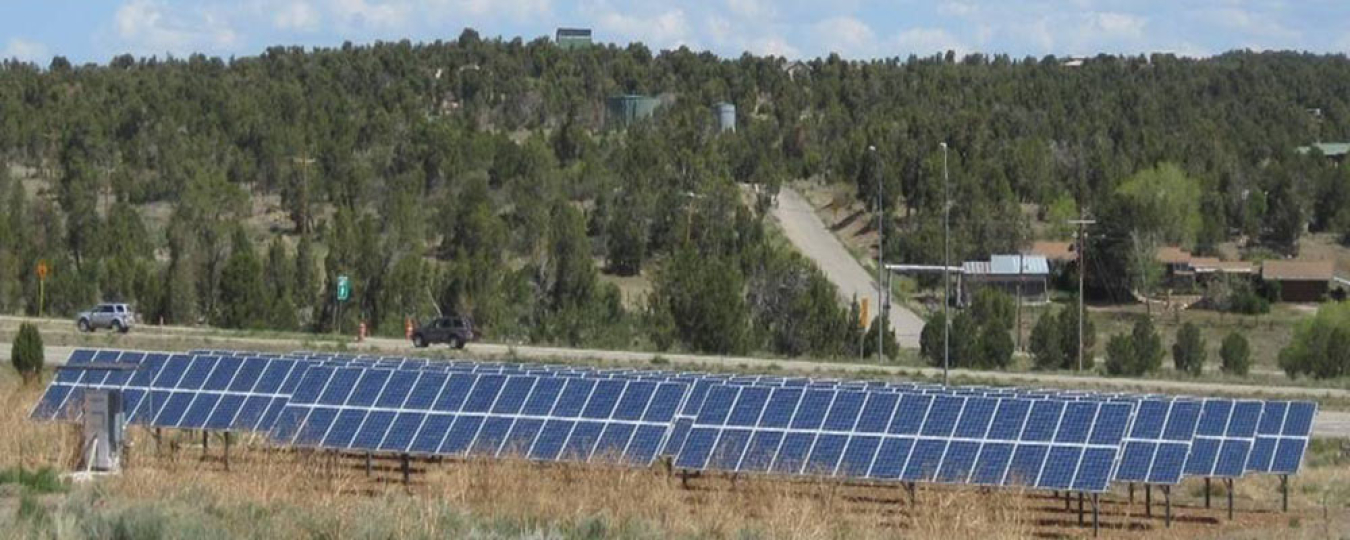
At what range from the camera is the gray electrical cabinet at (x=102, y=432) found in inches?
1063

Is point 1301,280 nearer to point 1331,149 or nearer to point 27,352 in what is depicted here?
point 1331,149

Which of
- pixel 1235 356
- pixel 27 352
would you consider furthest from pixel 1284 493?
pixel 1235 356

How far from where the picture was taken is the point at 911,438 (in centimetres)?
2755

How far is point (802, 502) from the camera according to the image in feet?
80.5

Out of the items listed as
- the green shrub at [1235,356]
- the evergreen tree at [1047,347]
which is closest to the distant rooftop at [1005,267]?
the evergreen tree at [1047,347]

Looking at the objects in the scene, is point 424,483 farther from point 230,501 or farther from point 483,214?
point 483,214

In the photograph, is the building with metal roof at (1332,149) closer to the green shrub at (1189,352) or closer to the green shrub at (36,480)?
the green shrub at (1189,352)

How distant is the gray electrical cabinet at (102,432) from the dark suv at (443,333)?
29478 millimetres

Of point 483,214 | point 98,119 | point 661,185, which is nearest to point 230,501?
point 483,214

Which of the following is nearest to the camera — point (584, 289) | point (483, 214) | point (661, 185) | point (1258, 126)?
point (584, 289)

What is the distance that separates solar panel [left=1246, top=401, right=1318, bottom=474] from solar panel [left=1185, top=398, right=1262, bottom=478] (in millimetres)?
110

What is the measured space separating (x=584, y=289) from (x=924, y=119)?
46.7m

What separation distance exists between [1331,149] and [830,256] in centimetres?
4727

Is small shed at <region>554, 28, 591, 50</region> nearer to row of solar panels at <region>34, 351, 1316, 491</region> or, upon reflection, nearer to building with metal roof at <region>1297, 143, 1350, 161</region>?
building with metal roof at <region>1297, 143, 1350, 161</region>
